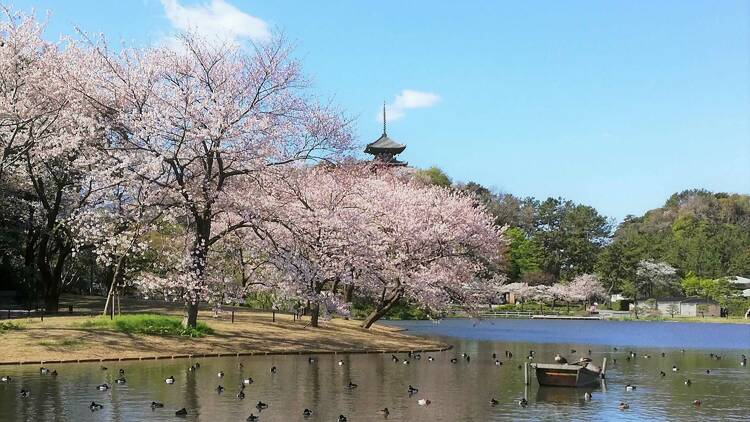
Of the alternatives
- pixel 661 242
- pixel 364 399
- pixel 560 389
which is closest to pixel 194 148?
pixel 364 399

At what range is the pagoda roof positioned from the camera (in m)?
108

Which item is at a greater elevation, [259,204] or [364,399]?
[259,204]

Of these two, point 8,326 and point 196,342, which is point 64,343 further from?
point 196,342

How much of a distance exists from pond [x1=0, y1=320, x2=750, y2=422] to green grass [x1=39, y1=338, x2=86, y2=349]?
6.59 ft

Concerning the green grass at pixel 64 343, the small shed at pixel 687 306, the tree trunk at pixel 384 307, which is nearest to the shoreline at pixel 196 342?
the green grass at pixel 64 343

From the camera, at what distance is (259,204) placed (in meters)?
33.8

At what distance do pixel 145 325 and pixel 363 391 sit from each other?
45.7ft

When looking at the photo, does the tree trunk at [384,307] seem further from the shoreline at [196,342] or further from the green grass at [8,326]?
the green grass at [8,326]

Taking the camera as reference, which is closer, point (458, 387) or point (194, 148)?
point (458, 387)

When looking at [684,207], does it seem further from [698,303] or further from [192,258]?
[192,258]

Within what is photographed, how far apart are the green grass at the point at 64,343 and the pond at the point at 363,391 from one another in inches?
79.1

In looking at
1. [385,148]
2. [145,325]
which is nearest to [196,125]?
[145,325]

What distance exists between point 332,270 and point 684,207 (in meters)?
141

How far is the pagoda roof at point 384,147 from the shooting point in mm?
107875
